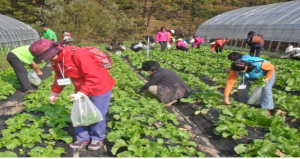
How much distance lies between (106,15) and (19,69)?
18700 mm

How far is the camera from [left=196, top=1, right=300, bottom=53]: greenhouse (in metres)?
12.2

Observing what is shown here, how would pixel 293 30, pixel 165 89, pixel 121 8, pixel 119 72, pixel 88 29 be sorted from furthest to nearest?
pixel 121 8 < pixel 88 29 < pixel 293 30 < pixel 119 72 < pixel 165 89

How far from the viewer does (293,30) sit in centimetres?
1176

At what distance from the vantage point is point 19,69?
196 inches

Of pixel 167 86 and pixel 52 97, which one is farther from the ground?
pixel 52 97

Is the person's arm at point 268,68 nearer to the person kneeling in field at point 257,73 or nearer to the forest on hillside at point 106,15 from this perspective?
the person kneeling in field at point 257,73

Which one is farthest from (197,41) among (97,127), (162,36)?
(97,127)

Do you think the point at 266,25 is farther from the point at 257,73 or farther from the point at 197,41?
the point at 257,73

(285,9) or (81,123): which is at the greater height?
(285,9)

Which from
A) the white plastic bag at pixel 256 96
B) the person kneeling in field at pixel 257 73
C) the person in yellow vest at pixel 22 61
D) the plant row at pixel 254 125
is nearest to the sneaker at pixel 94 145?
the plant row at pixel 254 125

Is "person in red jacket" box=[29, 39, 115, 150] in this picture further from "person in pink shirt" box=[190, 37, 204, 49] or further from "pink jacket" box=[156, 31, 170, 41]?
"person in pink shirt" box=[190, 37, 204, 49]

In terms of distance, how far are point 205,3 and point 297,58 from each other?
72.8ft

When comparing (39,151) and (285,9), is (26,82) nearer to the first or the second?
(39,151)

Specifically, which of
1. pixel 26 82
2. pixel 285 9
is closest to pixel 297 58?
pixel 285 9
